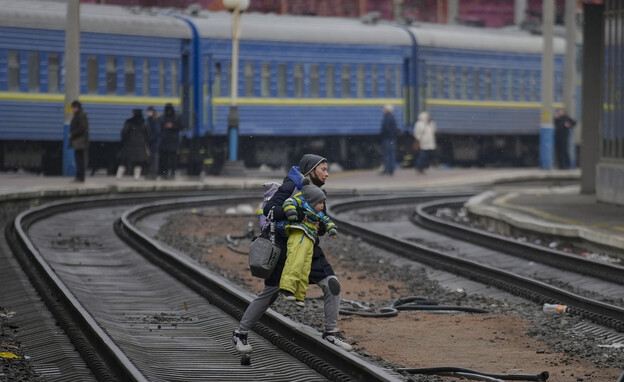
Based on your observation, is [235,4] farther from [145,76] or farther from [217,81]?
[217,81]

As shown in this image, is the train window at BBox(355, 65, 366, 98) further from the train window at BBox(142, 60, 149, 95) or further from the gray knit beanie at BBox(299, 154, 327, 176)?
the gray knit beanie at BBox(299, 154, 327, 176)

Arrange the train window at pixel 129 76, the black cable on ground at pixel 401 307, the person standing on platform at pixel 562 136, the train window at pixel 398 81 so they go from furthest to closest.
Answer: the train window at pixel 398 81 → the person standing on platform at pixel 562 136 → the train window at pixel 129 76 → the black cable on ground at pixel 401 307

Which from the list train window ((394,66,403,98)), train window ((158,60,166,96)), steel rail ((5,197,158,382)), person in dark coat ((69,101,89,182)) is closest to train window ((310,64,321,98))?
train window ((394,66,403,98))

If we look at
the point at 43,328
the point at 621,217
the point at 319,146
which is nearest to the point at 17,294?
the point at 43,328

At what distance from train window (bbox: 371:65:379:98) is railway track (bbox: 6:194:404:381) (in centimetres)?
1996

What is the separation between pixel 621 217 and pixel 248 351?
12.1 m

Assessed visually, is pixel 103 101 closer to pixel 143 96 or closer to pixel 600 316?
pixel 143 96

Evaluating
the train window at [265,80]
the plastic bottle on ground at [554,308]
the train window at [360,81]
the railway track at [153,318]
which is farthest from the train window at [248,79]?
the plastic bottle on ground at [554,308]

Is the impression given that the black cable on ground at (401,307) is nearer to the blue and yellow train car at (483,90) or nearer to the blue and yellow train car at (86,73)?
the blue and yellow train car at (86,73)

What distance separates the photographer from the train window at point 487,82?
139 ft

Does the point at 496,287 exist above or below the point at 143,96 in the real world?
below

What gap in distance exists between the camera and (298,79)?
36.6m

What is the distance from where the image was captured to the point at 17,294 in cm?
1295

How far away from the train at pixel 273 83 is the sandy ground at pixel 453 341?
18008mm
